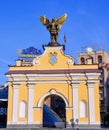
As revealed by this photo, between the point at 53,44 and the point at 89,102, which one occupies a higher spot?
the point at 53,44

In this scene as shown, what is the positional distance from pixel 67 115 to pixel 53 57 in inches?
270

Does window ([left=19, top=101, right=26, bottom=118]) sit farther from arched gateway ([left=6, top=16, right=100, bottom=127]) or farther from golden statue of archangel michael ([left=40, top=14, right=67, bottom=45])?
golden statue of archangel michael ([left=40, top=14, right=67, bottom=45])

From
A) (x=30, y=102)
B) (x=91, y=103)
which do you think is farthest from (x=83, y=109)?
(x=30, y=102)

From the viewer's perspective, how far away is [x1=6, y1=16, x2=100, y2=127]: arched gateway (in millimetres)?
35469

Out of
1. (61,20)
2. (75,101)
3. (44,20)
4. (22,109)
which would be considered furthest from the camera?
(44,20)

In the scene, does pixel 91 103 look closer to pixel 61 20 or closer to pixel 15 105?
pixel 15 105

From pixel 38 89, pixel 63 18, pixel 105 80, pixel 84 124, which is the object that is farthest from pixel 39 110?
pixel 105 80

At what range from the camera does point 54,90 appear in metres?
36.1

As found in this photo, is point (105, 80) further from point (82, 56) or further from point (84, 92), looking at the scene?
point (84, 92)

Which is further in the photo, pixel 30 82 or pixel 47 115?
pixel 47 115

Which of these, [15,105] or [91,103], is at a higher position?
[91,103]

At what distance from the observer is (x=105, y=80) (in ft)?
238

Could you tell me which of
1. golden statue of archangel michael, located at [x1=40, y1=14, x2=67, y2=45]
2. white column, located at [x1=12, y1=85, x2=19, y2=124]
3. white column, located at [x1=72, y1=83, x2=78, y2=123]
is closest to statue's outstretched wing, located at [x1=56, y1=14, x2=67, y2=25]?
golden statue of archangel michael, located at [x1=40, y1=14, x2=67, y2=45]

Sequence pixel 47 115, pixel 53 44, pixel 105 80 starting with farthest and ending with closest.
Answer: pixel 105 80, pixel 47 115, pixel 53 44
